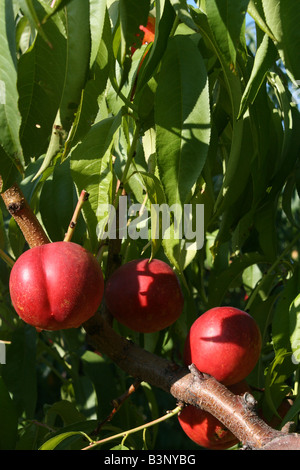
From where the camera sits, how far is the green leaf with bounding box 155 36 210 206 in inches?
26.9

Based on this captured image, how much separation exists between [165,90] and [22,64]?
19cm

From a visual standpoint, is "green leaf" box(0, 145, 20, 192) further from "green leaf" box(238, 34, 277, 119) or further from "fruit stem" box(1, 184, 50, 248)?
"green leaf" box(238, 34, 277, 119)

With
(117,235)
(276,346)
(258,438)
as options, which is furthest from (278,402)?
(117,235)

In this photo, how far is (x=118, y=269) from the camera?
0.87 metres

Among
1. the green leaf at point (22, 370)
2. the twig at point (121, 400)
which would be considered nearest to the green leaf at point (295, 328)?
the twig at point (121, 400)

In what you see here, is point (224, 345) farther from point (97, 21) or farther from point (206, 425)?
point (97, 21)

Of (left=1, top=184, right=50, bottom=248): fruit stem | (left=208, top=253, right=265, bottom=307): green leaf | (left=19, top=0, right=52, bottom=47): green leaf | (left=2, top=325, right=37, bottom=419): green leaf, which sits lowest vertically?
(left=2, top=325, right=37, bottom=419): green leaf

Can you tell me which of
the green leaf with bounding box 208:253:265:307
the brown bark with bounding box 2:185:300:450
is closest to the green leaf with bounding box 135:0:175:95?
the brown bark with bounding box 2:185:300:450

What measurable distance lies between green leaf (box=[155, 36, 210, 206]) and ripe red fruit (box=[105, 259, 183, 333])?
0.62 feet

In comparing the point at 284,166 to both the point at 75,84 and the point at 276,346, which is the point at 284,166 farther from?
the point at 75,84

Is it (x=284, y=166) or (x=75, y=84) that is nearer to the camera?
(x=75, y=84)

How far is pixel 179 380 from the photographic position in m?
0.79

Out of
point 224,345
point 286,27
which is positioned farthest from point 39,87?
point 224,345

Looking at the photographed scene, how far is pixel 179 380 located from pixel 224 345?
0.26 ft
